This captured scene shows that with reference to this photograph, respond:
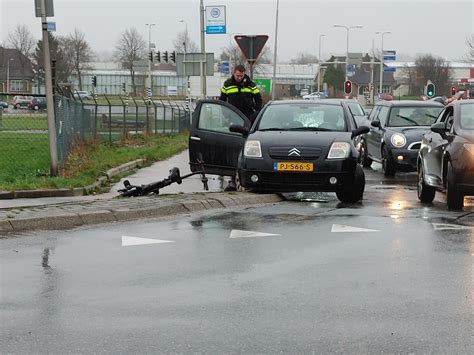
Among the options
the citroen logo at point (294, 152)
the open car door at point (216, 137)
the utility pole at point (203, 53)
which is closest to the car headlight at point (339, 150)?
the citroen logo at point (294, 152)

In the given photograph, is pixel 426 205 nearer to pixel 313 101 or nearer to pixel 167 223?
pixel 313 101

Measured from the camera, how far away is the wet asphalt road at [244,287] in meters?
4.61

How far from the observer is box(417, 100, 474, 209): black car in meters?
10.4

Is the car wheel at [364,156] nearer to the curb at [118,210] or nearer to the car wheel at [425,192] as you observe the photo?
the car wheel at [425,192]

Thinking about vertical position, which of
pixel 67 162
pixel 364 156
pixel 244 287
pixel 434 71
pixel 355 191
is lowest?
pixel 434 71

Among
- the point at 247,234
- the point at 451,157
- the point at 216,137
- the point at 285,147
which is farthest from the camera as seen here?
the point at 216,137

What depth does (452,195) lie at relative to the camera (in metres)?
10.6

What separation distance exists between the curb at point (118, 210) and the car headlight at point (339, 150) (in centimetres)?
104

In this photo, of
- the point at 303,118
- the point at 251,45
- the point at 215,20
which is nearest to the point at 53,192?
the point at 303,118

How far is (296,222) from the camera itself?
9.14 metres

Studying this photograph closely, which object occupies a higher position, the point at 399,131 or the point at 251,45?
the point at 251,45

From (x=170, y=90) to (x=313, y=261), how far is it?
108 m

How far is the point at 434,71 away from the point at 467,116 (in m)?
93.2

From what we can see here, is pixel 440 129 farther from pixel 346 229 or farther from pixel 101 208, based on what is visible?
pixel 101 208
